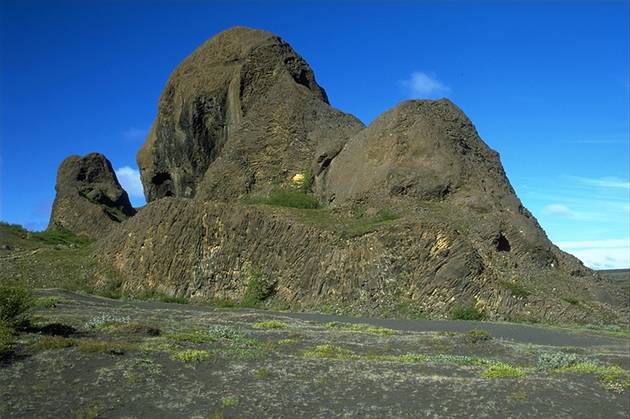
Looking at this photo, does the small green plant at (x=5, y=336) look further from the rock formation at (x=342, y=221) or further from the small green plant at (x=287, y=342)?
the rock formation at (x=342, y=221)

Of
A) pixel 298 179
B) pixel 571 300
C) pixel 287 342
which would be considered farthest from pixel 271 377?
pixel 298 179

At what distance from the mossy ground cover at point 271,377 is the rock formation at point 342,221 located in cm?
1713

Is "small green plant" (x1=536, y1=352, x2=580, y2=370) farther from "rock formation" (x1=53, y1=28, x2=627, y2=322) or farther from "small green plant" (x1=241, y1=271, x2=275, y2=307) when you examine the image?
"small green plant" (x1=241, y1=271, x2=275, y2=307)

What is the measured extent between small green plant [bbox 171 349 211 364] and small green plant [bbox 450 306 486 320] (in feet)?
72.9

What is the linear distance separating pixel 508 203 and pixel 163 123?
46066mm

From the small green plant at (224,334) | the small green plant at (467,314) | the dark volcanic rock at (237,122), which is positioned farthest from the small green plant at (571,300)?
the dark volcanic rock at (237,122)

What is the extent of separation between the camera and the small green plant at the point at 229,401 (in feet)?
40.4

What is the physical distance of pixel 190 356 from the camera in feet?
50.1

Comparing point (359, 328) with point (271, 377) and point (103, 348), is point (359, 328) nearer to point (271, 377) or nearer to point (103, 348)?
point (271, 377)

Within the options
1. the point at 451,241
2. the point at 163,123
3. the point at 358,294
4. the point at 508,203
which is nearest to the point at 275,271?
the point at 358,294

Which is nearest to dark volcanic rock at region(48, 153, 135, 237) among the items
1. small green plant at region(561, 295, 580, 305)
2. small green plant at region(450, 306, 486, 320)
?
small green plant at region(450, 306, 486, 320)

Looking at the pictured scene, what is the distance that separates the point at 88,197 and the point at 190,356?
83.5 metres

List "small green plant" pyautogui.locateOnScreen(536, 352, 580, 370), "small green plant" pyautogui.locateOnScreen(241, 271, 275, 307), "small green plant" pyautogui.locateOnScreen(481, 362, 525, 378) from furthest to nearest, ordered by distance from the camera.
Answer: "small green plant" pyautogui.locateOnScreen(241, 271, 275, 307), "small green plant" pyautogui.locateOnScreen(536, 352, 580, 370), "small green plant" pyautogui.locateOnScreen(481, 362, 525, 378)

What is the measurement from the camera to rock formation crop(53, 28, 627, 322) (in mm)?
37188
